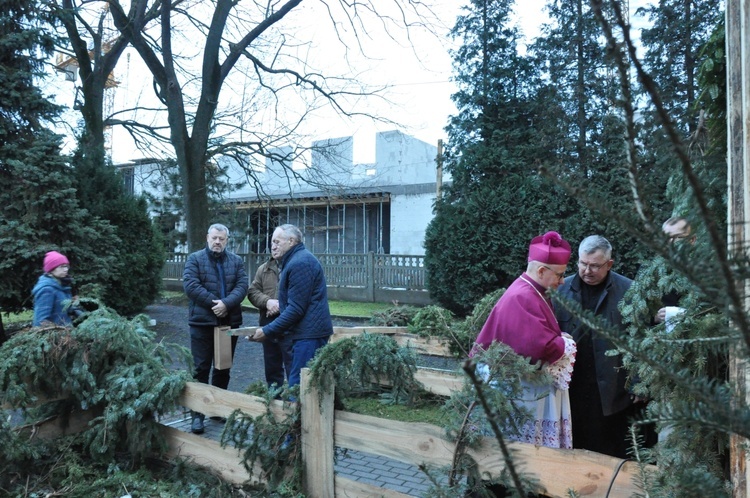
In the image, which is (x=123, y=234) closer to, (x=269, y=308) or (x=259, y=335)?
(x=269, y=308)

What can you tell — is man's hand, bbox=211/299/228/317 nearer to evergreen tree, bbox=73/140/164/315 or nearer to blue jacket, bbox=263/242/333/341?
blue jacket, bbox=263/242/333/341

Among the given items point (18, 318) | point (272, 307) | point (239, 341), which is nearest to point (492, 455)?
point (272, 307)

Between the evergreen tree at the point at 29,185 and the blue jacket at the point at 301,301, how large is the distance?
6542mm

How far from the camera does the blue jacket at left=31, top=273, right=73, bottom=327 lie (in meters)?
5.29

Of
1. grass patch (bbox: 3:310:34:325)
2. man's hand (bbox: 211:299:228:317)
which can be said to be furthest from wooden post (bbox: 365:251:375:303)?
man's hand (bbox: 211:299:228:317)

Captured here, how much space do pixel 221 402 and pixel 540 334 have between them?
82.0 inches

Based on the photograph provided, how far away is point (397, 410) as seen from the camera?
4.00 metres

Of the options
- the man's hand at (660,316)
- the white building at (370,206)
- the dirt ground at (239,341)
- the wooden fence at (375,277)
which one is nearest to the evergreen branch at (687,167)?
the man's hand at (660,316)

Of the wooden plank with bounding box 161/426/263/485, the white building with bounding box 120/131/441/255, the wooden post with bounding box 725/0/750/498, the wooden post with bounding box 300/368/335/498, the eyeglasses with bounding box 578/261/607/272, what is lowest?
the wooden plank with bounding box 161/426/263/485

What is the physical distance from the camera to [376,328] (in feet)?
19.5

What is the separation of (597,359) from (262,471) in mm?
2166

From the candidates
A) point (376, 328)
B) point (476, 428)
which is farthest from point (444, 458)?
point (376, 328)

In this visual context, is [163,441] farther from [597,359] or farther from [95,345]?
[597,359]

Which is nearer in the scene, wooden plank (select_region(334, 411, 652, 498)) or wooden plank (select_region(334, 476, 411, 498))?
wooden plank (select_region(334, 411, 652, 498))
